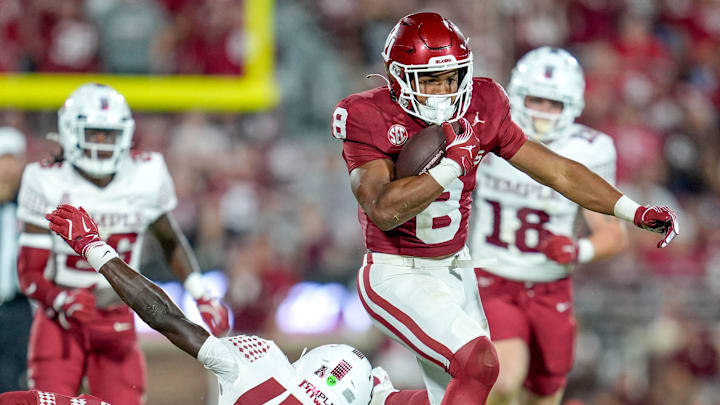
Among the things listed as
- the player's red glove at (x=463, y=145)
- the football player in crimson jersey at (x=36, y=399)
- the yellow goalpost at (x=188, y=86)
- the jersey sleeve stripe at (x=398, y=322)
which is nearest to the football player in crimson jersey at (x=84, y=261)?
the jersey sleeve stripe at (x=398, y=322)

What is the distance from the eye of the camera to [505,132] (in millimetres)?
4109

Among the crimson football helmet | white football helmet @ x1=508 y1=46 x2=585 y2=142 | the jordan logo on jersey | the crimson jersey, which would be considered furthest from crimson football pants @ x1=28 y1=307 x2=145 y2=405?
white football helmet @ x1=508 y1=46 x2=585 y2=142

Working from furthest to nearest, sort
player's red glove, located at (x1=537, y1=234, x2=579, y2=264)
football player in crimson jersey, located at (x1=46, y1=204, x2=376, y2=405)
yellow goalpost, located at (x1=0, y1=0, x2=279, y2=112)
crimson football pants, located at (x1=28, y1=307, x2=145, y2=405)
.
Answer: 1. yellow goalpost, located at (x1=0, y1=0, x2=279, y2=112)
2. player's red glove, located at (x1=537, y1=234, x2=579, y2=264)
3. crimson football pants, located at (x1=28, y1=307, x2=145, y2=405)
4. football player in crimson jersey, located at (x1=46, y1=204, x2=376, y2=405)

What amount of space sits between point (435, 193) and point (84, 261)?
1880mm

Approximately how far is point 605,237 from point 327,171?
418 cm

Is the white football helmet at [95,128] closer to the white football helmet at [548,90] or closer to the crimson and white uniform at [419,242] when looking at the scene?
the crimson and white uniform at [419,242]

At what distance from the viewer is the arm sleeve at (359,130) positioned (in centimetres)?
395

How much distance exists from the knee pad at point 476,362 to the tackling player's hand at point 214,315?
1.27 metres

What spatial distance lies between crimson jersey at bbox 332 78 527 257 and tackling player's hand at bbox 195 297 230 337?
836 millimetres

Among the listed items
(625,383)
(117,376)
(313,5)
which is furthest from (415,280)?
(313,5)

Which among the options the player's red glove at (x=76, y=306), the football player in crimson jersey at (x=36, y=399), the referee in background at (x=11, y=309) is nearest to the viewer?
the football player in crimson jersey at (x=36, y=399)

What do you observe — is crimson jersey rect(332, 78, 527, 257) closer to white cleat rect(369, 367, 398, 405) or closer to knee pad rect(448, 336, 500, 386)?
knee pad rect(448, 336, 500, 386)

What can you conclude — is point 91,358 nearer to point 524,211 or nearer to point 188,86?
point 524,211

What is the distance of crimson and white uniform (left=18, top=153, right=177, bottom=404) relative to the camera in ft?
15.7
